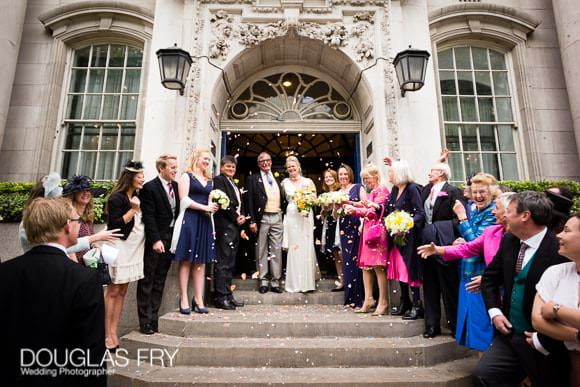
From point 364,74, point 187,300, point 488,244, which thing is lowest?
point 187,300

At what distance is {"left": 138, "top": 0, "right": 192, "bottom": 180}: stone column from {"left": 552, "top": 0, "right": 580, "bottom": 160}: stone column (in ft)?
27.8

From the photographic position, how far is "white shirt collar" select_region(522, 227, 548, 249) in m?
2.94

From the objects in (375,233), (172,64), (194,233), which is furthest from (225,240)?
(172,64)

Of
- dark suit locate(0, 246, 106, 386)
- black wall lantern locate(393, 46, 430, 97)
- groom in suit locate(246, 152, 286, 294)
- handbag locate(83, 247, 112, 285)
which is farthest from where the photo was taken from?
black wall lantern locate(393, 46, 430, 97)

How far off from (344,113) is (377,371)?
6.00 meters

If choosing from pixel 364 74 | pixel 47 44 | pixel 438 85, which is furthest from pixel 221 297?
pixel 47 44

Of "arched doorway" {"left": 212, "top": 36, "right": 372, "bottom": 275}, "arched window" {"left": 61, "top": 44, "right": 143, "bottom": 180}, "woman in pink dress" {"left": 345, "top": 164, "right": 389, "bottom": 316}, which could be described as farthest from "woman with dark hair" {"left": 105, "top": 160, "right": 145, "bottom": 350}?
"arched window" {"left": 61, "top": 44, "right": 143, "bottom": 180}

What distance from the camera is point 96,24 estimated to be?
338 inches

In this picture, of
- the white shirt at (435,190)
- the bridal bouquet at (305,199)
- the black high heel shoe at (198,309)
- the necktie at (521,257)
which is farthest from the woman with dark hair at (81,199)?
the white shirt at (435,190)

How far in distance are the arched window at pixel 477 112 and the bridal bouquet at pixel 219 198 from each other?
5690 mm

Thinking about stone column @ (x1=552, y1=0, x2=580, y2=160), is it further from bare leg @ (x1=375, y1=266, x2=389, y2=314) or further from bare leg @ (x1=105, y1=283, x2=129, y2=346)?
bare leg @ (x1=105, y1=283, x2=129, y2=346)

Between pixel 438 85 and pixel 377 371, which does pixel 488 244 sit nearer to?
pixel 377 371

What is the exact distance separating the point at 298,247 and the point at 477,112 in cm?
590

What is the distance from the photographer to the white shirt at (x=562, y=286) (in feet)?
8.01
